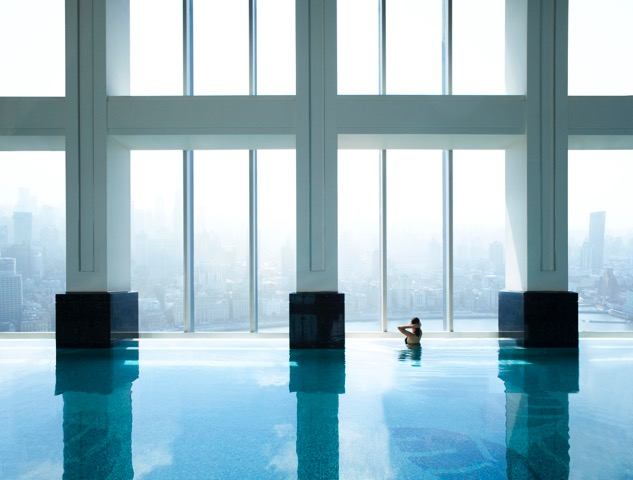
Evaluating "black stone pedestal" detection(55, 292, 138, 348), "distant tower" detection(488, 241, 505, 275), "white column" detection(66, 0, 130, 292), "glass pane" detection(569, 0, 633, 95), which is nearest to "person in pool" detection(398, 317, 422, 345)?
"distant tower" detection(488, 241, 505, 275)

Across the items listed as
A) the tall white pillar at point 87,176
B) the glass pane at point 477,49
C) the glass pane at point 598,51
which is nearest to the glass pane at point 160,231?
the tall white pillar at point 87,176

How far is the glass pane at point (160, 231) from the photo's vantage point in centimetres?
1000

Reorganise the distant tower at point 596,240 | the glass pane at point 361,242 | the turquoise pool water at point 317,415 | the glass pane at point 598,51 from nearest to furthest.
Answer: the turquoise pool water at point 317,415, the glass pane at point 598,51, the glass pane at point 361,242, the distant tower at point 596,240

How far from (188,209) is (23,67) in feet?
14.0

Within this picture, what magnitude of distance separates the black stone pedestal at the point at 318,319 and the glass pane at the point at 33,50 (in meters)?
6.28

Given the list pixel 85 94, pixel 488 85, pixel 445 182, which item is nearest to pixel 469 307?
pixel 445 182

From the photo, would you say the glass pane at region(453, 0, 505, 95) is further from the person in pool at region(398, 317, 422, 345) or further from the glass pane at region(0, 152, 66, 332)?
the glass pane at region(0, 152, 66, 332)

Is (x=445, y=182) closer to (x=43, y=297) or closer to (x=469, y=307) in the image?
(x=469, y=307)

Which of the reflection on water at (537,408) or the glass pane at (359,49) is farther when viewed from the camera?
the glass pane at (359,49)

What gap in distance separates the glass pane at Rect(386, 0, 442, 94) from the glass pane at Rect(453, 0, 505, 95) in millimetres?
512

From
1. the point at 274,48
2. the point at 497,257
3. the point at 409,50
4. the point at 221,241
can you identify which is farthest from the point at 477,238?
the point at 274,48

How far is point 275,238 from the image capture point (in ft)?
32.5

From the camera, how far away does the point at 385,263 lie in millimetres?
9867

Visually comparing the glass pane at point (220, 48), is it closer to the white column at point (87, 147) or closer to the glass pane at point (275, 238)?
the glass pane at point (275, 238)
